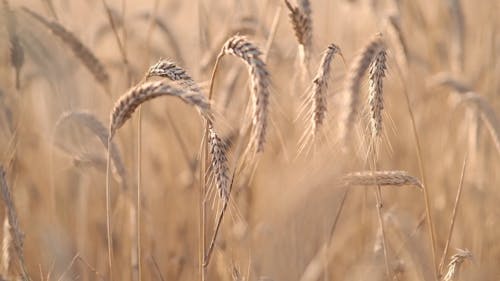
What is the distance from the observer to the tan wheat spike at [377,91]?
157 centimetres

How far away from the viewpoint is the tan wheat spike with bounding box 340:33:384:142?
1.38 metres

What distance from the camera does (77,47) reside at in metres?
2.18

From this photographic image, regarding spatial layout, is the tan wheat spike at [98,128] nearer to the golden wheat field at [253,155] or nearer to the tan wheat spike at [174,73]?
the golden wheat field at [253,155]

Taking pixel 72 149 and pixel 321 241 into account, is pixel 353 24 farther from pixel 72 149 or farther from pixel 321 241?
pixel 72 149

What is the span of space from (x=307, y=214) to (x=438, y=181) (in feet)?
5.18

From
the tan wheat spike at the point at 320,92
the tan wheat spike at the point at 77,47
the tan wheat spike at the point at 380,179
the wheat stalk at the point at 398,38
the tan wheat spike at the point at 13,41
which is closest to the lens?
the tan wheat spike at the point at 320,92

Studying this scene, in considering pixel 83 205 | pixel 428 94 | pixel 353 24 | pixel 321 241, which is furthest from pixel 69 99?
pixel 353 24

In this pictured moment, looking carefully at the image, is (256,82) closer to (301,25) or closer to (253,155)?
(253,155)

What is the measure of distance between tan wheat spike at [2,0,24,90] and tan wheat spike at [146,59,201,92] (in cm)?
56

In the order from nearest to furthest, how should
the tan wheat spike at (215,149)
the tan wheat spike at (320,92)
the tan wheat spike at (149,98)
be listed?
the tan wheat spike at (149,98) < the tan wheat spike at (215,149) < the tan wheat spike at (320,92)

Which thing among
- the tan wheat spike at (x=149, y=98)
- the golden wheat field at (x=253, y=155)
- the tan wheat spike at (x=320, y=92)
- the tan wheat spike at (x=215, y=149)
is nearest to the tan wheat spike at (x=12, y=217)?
the golden wheat field at (x=253, y=155)

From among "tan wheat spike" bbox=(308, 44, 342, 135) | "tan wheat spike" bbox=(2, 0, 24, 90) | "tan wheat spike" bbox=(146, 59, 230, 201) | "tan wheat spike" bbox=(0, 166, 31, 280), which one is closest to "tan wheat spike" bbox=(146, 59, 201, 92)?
"tan wheat spike" bbox=(146, 59, 230, 201)

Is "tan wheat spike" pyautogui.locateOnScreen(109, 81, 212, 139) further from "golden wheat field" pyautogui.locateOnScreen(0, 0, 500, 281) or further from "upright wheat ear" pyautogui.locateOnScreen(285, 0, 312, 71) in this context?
"upright wheat ear" pyautogui.locateOnScreen(285, 0, 312, 71)

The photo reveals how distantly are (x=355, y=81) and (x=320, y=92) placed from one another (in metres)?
0.11
